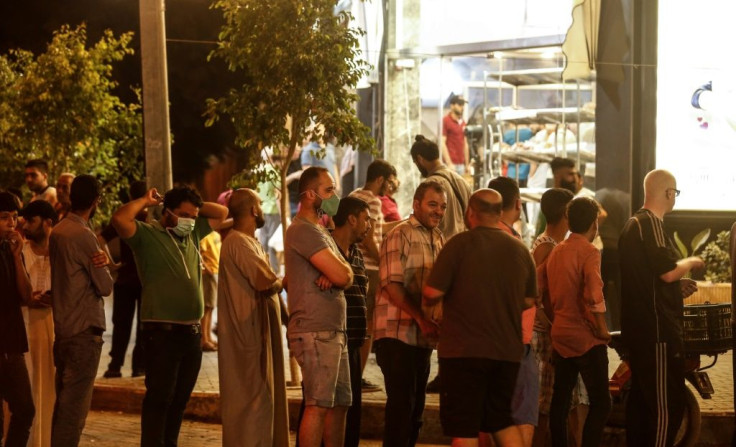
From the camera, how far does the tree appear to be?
11.5m

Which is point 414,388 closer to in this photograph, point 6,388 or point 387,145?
point 6,388

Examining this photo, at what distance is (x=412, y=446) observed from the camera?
28.9ft

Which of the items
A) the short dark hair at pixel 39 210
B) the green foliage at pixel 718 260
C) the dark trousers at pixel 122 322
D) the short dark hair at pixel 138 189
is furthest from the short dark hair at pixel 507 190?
the green foliage at pixel 718 260

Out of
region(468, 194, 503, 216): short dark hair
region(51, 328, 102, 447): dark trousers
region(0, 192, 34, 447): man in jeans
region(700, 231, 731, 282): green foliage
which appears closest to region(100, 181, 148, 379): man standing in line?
region(0, 192, 34, 447): man in jeans

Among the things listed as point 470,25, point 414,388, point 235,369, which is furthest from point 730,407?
point 470,25

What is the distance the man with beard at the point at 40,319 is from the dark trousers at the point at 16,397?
0.93ft

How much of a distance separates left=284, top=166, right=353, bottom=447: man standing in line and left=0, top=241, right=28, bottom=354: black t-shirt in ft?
6.48

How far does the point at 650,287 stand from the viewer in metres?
8.44

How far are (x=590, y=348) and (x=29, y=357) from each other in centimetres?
401

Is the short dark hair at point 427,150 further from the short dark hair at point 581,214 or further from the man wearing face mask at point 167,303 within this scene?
the man wearing face mask at point 167,303

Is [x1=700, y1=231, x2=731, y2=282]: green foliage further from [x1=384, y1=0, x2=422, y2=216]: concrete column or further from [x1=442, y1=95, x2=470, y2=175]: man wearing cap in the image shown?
[x1=384, y1=0, x2=422, y2=216]: concrete column

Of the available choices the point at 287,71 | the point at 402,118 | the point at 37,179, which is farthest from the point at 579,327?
the point at 402,118

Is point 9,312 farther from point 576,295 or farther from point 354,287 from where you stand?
point 576,295

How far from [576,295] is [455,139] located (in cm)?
846
